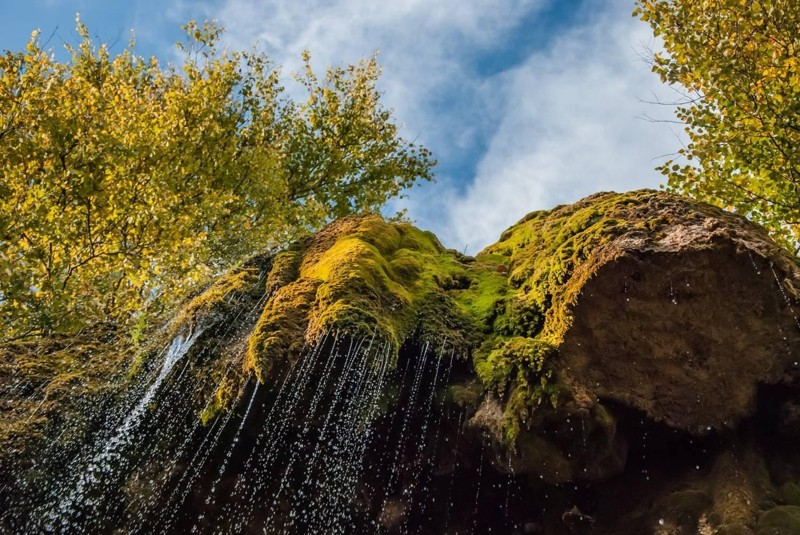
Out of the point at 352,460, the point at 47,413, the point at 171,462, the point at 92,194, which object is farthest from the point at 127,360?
the point at 352,460

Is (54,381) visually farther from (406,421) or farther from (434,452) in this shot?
(434,452)

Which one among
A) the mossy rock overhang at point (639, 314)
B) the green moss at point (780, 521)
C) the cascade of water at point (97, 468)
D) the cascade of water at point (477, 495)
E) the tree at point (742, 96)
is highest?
the tree at point (742, 96)

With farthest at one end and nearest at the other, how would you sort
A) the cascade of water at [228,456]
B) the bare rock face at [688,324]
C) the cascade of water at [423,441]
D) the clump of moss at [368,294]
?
1. the cascade of water at [423,441]
2. the cascade of water at [228,456]
3. the clump of moss at [368,294]
4. the bare rock face at [688,324]

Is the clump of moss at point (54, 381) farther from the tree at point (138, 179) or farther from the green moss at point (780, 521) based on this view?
the green moss at point (780, 521)

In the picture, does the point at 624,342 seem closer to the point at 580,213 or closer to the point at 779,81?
the point at 580,213

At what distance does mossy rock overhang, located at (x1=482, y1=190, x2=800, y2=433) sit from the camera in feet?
18.7

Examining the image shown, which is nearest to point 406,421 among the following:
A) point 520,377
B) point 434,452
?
point 434,452

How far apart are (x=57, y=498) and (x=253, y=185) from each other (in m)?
7.58

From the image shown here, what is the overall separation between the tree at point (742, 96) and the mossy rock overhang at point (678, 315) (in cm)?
348

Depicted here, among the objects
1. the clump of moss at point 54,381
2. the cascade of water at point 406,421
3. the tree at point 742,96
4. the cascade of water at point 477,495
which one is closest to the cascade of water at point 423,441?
the cascade of water at point 406,421

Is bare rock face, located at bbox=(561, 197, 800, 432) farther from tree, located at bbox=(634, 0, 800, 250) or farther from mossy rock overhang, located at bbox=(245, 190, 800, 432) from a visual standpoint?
tree, located at bbox=(634, 0, 800, 250)

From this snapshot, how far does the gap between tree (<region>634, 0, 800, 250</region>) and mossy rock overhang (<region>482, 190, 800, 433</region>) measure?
3.48 meters

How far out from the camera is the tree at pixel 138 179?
7.92 metres

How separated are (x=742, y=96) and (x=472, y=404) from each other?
22.9ft
